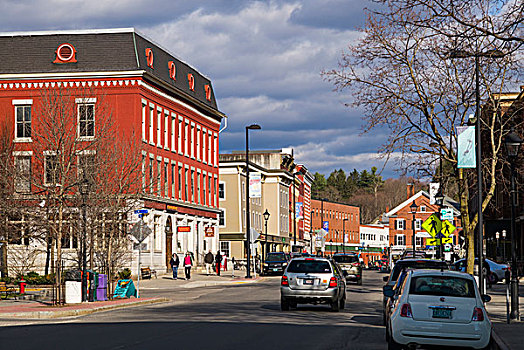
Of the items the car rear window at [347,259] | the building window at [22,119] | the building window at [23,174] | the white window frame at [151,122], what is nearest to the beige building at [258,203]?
the white window frame at [151,122]

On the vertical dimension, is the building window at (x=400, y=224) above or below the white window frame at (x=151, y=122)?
below

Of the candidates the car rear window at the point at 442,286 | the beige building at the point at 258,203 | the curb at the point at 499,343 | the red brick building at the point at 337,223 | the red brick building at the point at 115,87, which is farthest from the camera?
the red brick building at the point at 337,223

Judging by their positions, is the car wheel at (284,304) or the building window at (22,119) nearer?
the car wheel at (284,304)

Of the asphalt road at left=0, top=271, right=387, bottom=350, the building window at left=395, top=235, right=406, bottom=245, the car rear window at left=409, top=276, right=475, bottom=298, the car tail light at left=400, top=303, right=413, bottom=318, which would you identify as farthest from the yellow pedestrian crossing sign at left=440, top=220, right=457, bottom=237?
the building window at left=395, top=235, right=406, bottom=245

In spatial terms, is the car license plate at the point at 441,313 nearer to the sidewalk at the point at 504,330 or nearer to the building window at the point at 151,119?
the sidewalk at the point at 504,330

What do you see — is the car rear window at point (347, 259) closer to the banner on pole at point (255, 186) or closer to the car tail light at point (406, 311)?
the banner on pole at point (255, 186)

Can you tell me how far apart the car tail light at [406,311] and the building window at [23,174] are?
33544mm

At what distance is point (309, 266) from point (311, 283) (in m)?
0.67

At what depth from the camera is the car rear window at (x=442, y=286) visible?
46.2 ft

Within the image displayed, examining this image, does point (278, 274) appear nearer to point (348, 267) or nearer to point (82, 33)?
point (348, 267)

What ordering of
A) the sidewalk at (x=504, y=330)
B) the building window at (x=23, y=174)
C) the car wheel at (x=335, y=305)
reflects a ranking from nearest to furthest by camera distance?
the sidewalk at (x=504, y=330) → the car wheel at (x=335, y=305) → the building window at (x=23, y=174)

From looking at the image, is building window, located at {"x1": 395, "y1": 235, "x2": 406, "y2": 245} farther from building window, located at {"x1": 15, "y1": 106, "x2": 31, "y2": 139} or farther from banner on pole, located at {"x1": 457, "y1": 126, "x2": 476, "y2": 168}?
banner on pole, located at {"x1": 457, "y1": 126, "x2": 476, "y2": 168}

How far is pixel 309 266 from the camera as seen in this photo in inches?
1007

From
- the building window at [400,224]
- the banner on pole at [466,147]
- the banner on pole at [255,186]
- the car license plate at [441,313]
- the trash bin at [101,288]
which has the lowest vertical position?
the trash bin at [101,288]
